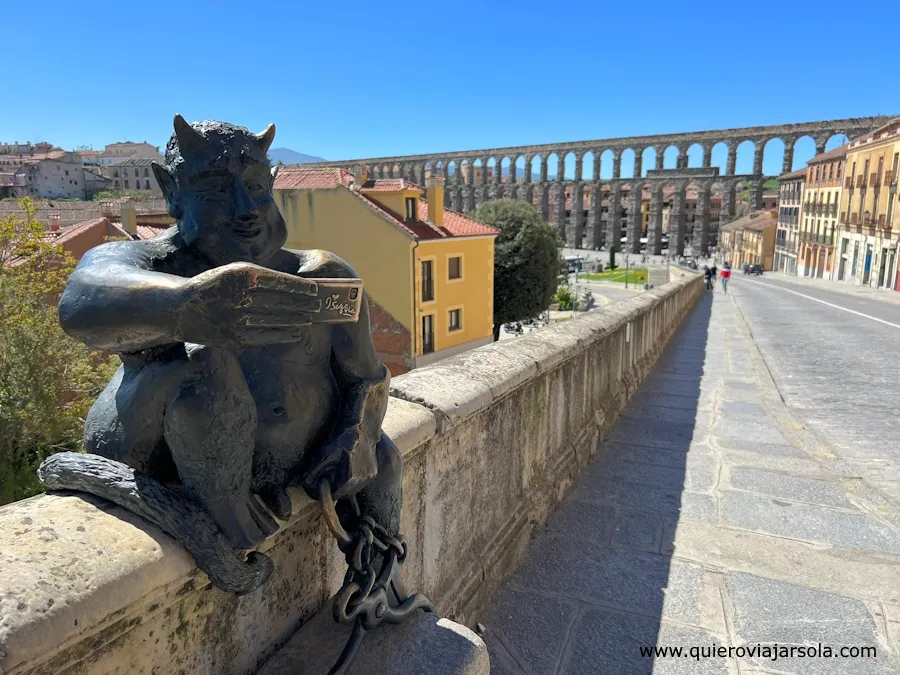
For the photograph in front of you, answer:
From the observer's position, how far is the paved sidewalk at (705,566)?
7.64 feet

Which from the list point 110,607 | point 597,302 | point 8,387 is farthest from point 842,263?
point 110,607

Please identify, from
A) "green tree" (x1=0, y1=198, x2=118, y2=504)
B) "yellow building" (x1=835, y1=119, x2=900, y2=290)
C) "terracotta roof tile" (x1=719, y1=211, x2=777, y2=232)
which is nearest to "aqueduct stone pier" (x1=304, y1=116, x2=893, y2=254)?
"terracotta roof tile" (x1=719, y1=211, x2=777, y2=232)

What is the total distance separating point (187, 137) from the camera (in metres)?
1.23

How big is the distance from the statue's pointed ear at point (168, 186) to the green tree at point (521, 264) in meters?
28.1

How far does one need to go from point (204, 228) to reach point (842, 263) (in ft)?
149

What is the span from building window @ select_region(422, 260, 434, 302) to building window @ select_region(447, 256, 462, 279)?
1062mm

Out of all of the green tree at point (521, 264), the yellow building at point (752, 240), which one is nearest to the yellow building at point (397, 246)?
the green tree at point (521, 264)

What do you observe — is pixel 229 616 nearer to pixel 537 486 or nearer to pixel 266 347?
pixel 266 347

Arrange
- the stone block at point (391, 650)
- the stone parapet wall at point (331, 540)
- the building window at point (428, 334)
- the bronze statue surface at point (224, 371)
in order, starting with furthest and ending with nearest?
the building window at point (428, 334), the stone block at point (391, 650), the bronze statue surface at point (224, 371), the stone parapet wall at point (331, 540)

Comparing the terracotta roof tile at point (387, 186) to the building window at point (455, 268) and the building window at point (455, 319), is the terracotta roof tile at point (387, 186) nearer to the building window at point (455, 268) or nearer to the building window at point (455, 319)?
the building window at point (455, 268)

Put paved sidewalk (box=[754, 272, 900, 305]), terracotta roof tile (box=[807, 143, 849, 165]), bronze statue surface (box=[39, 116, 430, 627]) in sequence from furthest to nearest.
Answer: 1. terracotta roof tile (box=[807, 143, 849, 165])
2. paved sidewalk (box=[754, 272, 900, 305])
3. bronze statue surface (box=[39, 116, 430, 627])

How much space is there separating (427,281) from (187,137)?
22334mm

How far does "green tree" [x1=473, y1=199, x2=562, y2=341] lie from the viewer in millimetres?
29078
